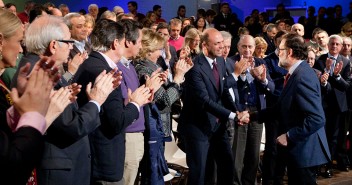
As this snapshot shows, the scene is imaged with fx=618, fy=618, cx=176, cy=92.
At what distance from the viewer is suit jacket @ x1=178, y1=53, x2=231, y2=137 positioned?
234 inches

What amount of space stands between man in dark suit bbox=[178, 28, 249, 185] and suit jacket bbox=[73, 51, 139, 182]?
169 cm

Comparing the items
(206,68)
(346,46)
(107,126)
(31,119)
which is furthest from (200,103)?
(31,119)

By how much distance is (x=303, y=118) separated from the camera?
16.4ft

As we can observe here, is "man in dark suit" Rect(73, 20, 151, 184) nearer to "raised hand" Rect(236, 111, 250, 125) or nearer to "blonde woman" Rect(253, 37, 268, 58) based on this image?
"raised hand" Rect(236, 111, 250, 125)

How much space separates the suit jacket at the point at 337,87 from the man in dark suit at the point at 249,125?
1.33 meters

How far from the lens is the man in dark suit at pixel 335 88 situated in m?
7.91

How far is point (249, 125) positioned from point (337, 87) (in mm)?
1826

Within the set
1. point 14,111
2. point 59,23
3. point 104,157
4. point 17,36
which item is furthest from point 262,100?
point 14,111

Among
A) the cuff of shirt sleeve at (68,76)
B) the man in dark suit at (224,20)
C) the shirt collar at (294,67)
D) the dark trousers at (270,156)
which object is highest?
the man in dark suit at (224,20)

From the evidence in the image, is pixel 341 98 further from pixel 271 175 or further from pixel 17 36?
pixel 17 36

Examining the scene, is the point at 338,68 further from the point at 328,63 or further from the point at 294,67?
the point at 294,67

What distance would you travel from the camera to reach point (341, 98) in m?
8.12

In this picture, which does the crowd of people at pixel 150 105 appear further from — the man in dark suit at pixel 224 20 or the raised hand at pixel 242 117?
the man in dark suit at pixel 224 20

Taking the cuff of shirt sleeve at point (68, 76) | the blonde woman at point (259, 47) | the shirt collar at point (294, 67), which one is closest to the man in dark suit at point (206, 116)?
the shirt collar at point (294, 67)
